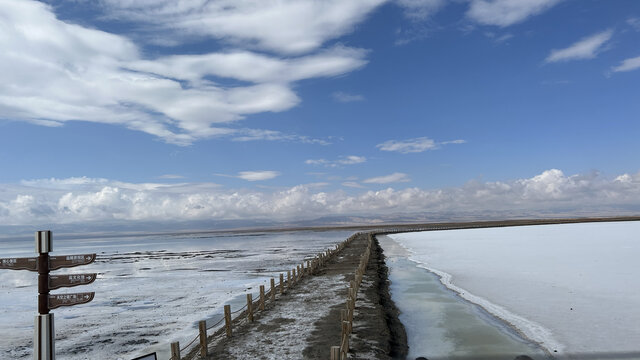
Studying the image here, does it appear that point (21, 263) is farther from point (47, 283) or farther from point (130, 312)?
point (130, 312)

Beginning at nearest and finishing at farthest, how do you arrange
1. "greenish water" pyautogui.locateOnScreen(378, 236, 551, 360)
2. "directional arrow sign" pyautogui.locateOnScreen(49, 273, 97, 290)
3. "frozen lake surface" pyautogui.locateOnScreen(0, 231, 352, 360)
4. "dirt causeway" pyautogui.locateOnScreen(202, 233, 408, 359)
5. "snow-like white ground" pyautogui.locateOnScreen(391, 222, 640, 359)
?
"directional arrow sign" pyautogui.locateOnScreen(49, 273, 97, 290), "dirt causeway" pyautogui.locateOnScreen(202, 233, 408, 359), "greenish water" pyautogui.locateOnScreen(378, 236, 551, 360), "snow-like white ground" pyautogui.locateOnScreen(391, 222, 640, 359), "frozen lake surface" pyautogui.locateOnScreen(0, 231, 352, 360)

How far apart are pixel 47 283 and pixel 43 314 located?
54cm

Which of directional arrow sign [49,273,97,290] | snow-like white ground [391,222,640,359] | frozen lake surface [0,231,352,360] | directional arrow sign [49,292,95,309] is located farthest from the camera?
frozen lake surface [0,231,352,360]

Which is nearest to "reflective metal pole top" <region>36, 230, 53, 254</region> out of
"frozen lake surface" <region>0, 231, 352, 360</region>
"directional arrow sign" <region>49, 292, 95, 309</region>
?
"directional arrow sign" <region>49, 292, 95, 309</region>

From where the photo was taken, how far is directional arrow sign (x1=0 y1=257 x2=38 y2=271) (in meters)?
7.40

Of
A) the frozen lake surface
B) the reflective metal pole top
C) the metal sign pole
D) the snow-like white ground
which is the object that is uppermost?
the reflective metal pole top

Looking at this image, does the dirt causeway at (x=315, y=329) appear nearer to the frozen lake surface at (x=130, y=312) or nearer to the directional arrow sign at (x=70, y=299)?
the frozen lake surface at (x=130, y=312)

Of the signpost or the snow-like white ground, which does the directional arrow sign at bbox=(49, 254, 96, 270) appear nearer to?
the signpost

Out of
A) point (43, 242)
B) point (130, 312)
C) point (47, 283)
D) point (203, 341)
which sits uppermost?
point (43, 242)

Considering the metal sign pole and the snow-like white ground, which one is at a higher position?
the metal sign pole

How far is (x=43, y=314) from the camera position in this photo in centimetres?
727

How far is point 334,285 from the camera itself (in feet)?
74.2

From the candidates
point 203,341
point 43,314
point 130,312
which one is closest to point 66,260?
point 43,314

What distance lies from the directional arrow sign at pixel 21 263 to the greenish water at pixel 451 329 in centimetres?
947
